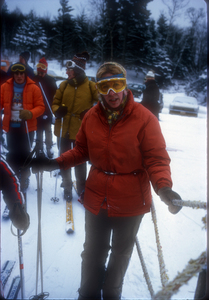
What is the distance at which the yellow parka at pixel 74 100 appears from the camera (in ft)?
9.61

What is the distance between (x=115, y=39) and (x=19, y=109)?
22.0m

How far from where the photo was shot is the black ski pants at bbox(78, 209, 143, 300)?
162cm

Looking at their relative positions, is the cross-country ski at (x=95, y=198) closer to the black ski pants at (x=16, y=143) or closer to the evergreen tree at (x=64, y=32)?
the black ski pants at (x=16, y=143)

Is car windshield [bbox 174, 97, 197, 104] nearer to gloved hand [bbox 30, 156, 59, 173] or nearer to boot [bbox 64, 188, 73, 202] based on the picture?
boot [bbox 64, 188, 73, 202]

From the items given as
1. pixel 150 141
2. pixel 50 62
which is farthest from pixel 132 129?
pixel 50 62

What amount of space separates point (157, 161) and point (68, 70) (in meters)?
2.11

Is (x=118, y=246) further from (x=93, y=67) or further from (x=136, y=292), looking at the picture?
(x=93, y=67)

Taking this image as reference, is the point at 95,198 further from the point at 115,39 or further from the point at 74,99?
the point at 115,39

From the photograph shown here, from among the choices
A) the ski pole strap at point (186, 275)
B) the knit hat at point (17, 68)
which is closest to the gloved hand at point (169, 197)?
the ski pole strap at point (186, 275)

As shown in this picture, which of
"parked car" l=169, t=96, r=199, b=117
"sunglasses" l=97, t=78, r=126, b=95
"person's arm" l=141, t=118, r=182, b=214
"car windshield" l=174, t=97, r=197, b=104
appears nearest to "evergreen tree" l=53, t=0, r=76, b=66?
"car windshield" l=174, t=97, r=197, b=104

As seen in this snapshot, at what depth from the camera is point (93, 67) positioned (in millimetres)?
30719

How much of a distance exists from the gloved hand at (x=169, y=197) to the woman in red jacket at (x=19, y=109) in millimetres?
2162

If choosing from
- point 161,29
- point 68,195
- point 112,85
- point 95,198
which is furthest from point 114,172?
point 161,29

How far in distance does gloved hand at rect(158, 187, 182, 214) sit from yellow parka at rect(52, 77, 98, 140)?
2027 millimetres
